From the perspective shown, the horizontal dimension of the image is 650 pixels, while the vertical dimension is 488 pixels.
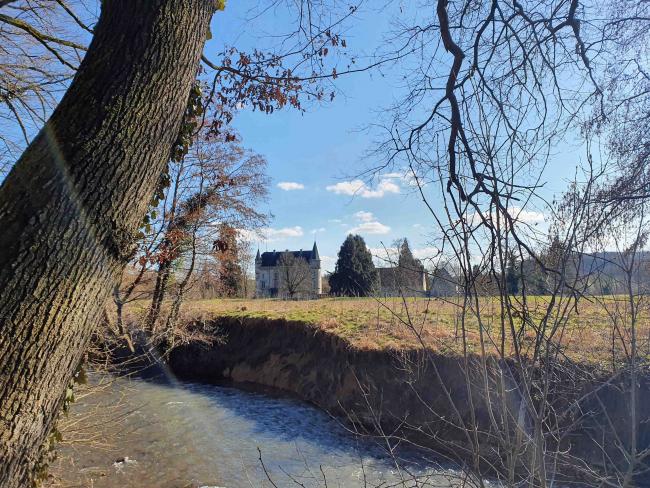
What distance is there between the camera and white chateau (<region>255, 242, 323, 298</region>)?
1569 inches

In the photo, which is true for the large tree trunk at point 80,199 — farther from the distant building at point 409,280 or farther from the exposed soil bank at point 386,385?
the exposed soil bank at point 386,385

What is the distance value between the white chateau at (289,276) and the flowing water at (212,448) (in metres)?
19.9

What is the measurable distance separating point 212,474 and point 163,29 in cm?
692

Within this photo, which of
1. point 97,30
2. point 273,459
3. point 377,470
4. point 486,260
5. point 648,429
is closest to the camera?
point 97,30

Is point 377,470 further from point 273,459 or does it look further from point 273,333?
point 273,333

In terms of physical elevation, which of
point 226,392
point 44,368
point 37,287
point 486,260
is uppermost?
point 486,260

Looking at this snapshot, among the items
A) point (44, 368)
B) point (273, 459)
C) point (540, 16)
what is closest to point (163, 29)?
point (44, 368)

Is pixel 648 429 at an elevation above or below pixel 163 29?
below

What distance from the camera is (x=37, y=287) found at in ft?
3.56

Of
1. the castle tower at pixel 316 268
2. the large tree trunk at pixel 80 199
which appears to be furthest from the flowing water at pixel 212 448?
the castle tower at pixel 316 268

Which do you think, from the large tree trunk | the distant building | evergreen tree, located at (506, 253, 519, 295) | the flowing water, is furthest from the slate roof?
the large tree trunk

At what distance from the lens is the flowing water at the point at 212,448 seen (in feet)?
19.8

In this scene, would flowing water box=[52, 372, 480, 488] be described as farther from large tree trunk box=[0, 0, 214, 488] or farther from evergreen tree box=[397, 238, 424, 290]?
large tree trunk box=[0, 0, 214, 488]

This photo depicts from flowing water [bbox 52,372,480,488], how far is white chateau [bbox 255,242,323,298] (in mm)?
19917
